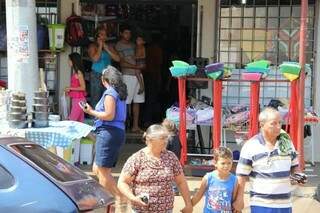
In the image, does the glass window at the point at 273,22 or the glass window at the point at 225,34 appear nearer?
the glass window at the point at 273,22

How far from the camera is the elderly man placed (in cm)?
518

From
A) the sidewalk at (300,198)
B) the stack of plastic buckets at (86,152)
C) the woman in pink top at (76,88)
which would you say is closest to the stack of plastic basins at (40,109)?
the sidewalk at (300,198)

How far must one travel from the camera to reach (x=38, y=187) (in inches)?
165

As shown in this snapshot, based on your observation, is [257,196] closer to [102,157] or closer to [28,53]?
[102,157]

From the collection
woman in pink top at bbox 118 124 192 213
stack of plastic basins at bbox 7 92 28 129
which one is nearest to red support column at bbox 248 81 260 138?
stack of plastic basins at bbox 7 92 28 129

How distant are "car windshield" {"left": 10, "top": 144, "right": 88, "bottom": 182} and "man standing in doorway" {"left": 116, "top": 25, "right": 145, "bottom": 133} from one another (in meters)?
6.84

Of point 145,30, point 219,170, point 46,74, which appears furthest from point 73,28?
point 219,170

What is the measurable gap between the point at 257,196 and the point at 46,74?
22.3 ft

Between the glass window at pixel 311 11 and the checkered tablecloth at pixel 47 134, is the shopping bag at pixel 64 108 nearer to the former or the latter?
the checkered tablecloth at pixel 47 134

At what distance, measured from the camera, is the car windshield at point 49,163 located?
4441 mm

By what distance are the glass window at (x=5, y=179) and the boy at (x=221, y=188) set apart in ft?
5.52

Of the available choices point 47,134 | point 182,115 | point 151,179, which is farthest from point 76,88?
point 151,179

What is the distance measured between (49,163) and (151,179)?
834mm

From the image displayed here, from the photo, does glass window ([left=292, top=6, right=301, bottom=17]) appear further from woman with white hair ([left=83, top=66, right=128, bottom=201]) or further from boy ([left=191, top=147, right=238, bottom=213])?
boy ([left=191, top=147, right=238, bottom=213])
